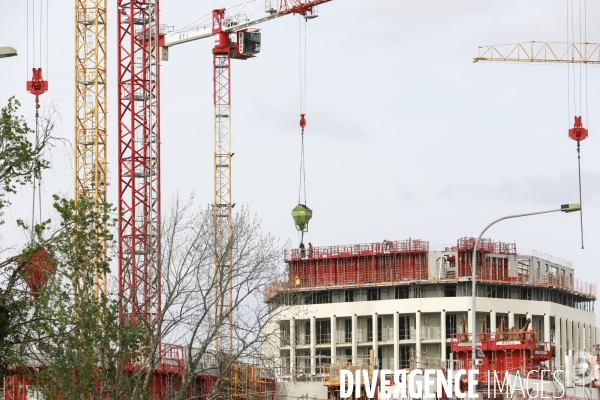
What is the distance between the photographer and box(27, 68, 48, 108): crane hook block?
106 metres

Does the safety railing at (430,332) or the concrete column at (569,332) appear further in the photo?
the concrete column at (569,332)

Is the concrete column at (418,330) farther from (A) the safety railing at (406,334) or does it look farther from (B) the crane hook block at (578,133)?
(B) the crane hook block at (578,133)

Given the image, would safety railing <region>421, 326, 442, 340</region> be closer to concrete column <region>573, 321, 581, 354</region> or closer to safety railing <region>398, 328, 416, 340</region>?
safety railing <region>398, 328, 416, 340</region>

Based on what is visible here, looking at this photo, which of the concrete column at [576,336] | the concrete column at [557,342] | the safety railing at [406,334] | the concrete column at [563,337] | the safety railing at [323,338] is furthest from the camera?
the concrete column at [576,336]

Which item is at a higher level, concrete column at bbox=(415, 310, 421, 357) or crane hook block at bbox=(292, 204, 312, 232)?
crane hook block at bbox=(292, 204, 312, 232)

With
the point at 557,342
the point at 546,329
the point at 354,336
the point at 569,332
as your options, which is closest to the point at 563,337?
the point at 557,342

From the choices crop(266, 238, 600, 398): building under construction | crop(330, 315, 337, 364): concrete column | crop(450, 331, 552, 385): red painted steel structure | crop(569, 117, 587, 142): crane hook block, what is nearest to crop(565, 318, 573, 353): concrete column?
crop(266, 238, 600, 398): building under construction

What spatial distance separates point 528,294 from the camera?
158 meters

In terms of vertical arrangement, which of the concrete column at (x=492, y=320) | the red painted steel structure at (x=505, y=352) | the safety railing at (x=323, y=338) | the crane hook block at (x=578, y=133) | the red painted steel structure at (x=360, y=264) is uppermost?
the crane hook block at (x=578, y=133)

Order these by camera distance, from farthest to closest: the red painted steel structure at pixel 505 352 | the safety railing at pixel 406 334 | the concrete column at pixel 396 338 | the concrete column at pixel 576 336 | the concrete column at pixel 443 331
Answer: the concrete column at pixel 576 336 < the safety railing at pixel 406 334 < the concrete column at pixel 396 338 < the concrete column at pixel 443 331 < the red painted steel structure at pixel 505 352

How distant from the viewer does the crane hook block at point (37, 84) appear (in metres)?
106

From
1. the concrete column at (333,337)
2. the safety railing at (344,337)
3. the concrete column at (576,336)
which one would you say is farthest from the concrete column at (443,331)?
the concrete column at (576,336)

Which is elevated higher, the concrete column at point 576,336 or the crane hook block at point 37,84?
the crane hook block at point 37,84

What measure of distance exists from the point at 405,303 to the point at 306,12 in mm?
46859
